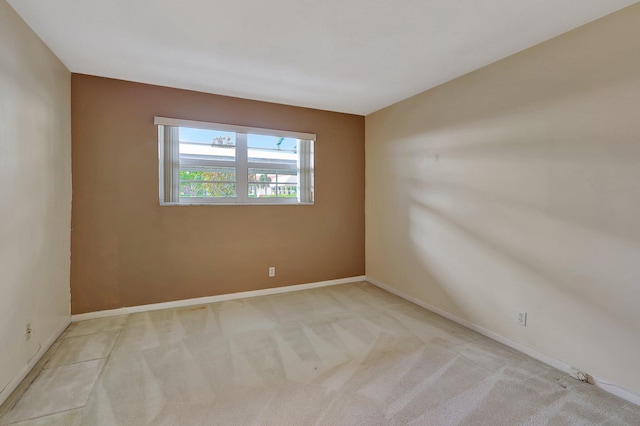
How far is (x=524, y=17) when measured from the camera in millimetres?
1868

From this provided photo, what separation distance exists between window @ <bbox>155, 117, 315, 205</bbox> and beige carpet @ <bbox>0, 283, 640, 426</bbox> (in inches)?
56.7

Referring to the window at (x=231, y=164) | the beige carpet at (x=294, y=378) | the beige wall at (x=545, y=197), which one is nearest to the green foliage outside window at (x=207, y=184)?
the window at (x=231, y=164)

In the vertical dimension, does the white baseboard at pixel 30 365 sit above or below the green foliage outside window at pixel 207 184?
below

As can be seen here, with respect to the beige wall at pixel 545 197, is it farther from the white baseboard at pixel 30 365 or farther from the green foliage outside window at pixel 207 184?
the white baseboard at pixel 30 365

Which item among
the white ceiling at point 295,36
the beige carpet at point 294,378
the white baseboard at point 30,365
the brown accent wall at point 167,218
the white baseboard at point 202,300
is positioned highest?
the white ceiling at point 295,36

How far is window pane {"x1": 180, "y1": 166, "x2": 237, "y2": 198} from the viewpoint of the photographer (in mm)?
3326

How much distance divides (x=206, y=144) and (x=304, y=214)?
1503mm

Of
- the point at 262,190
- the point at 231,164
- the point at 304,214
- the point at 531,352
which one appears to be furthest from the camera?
the point at 304,214

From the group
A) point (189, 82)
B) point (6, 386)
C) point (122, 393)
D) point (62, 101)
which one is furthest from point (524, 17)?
point (6, 386)

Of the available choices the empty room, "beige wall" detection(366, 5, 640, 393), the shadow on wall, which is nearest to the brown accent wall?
the empty room

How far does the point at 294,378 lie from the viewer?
77.4 inches

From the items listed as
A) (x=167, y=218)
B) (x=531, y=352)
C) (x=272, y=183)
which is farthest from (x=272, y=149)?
(x=531, y=352)

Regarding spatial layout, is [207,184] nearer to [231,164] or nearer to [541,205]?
[231,164]

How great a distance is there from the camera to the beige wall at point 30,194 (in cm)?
177
